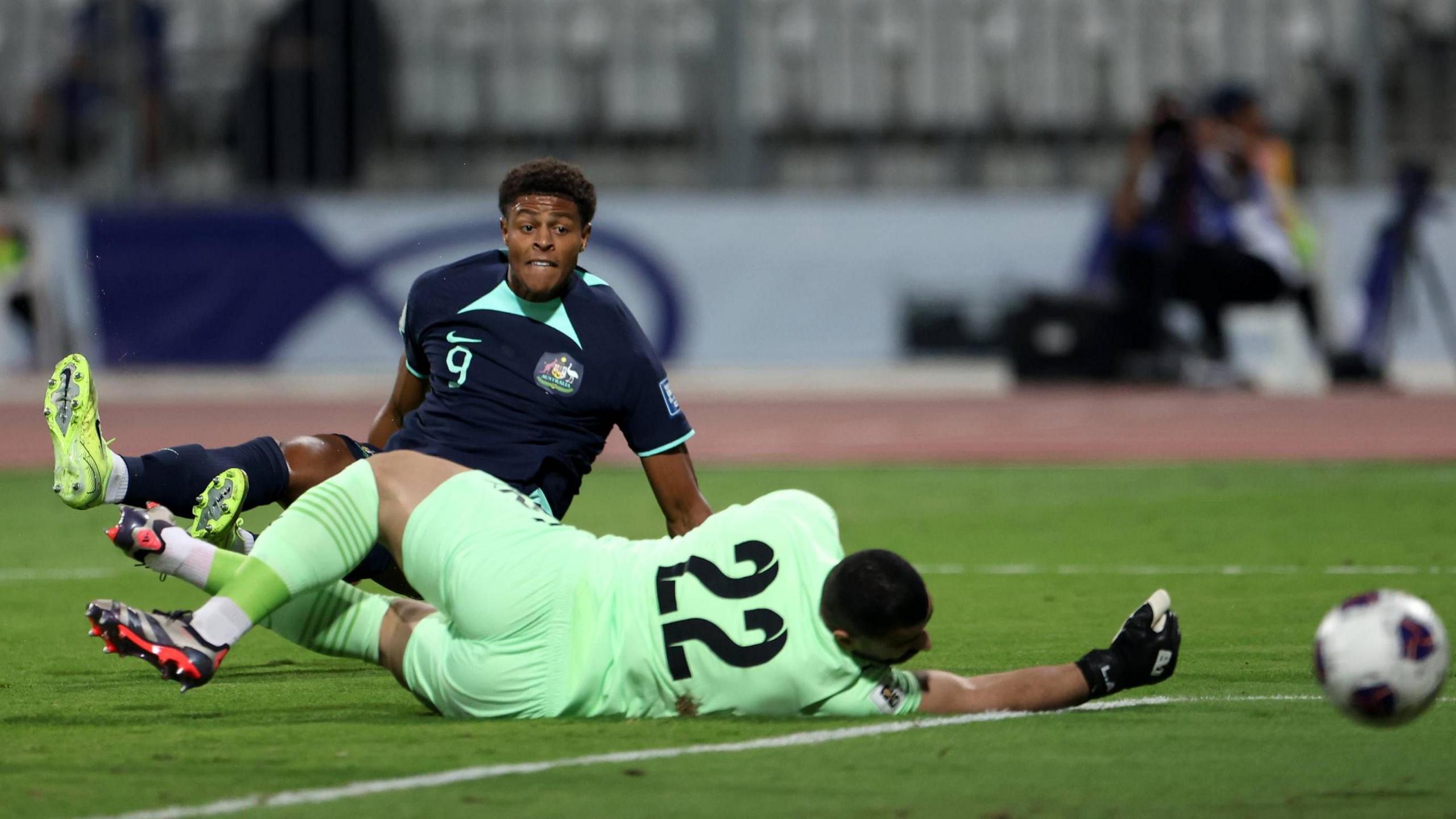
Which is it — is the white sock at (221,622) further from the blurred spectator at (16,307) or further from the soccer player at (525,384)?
the blurred spectator at (16,307)

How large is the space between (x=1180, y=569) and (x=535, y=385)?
4.03m

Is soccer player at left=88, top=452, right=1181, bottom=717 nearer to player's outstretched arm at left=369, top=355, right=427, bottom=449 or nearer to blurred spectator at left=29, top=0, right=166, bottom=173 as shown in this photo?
player's outstretched arm at left=369, top=355, right=427, bottom=449

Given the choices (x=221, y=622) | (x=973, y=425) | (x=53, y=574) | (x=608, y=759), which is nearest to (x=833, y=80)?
(x=973, y=425)

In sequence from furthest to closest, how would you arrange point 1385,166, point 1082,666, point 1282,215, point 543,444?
point 1385,166 → point 1282,215 → point 543,444 → point 1082,666

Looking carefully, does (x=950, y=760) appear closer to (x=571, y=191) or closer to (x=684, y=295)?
(x=571, y=191)

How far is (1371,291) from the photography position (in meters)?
20.7

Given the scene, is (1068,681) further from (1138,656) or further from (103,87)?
(103,87)

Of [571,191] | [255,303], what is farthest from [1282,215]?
[571,191]

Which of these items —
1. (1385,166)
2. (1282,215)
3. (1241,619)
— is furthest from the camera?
(1385,166)

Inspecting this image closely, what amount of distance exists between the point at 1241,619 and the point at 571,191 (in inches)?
125

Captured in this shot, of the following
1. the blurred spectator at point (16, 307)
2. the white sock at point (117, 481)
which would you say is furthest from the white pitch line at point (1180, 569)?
the blurred spectator at point (16, 307)

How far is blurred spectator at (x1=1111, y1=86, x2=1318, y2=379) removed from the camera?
19.9 m

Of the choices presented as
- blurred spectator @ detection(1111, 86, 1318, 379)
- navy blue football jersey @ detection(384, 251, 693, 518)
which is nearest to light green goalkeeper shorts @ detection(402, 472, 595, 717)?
navy blue football jersey @ detection(384, 251, 693, 518)

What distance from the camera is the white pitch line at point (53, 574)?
9.60 meters
